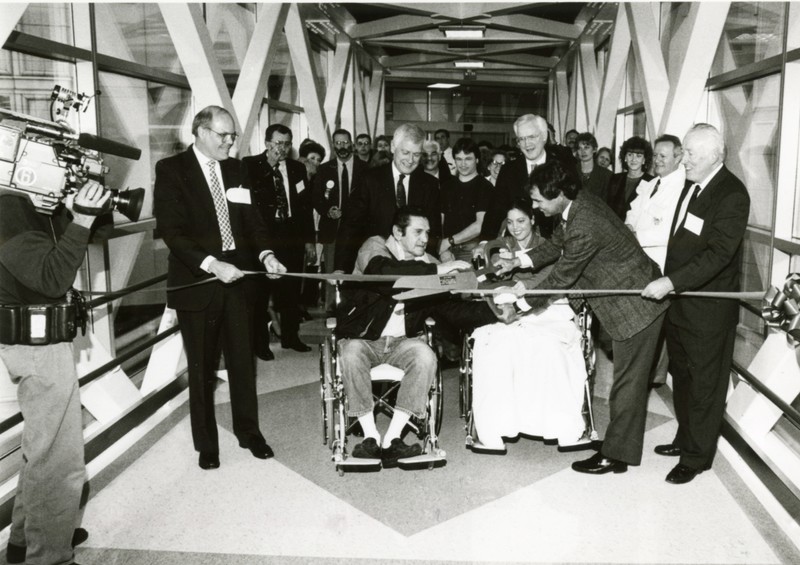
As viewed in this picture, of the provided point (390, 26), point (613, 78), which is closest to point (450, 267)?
point (613, 78)

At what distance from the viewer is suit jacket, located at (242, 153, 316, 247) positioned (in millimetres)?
5660

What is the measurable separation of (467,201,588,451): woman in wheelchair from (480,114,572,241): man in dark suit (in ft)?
3.09

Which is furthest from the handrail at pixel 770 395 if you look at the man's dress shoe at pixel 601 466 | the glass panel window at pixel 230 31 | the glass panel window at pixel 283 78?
the glass panel window at pixel 283 78

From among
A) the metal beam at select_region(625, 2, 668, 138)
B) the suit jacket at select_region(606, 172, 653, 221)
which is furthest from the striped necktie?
the metal beam at select_region(625, 2, 668, 138)

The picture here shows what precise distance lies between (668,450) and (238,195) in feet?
8.79

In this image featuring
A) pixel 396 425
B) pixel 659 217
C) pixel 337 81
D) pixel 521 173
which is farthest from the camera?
pixel 337 81

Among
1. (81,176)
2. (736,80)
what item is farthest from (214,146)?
(736,80)

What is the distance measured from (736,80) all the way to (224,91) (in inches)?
152

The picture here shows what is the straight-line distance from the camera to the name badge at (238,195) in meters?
3.78

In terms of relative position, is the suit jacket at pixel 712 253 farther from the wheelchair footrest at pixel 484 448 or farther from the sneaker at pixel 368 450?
the sneaker at pixel 368 450

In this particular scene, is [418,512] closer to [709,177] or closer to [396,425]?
[396,425]

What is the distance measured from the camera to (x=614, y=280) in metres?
3.60

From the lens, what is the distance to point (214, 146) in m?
3.64

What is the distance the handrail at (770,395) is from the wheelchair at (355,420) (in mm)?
1670
